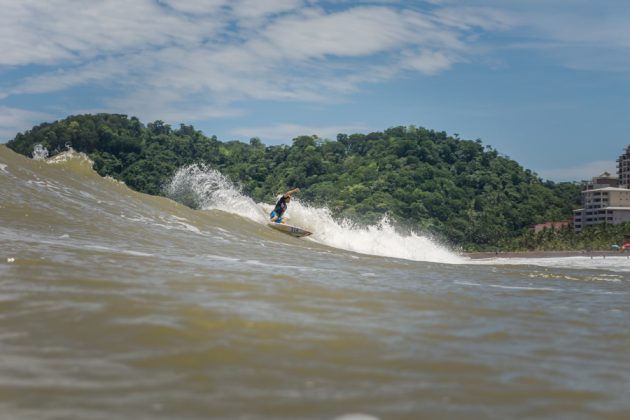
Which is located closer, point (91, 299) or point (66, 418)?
point (66, 418)

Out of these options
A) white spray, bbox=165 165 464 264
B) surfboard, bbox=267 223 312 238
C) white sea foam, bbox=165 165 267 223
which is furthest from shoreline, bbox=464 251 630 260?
surfboard, bbox=267 223 312 238

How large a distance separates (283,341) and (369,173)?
4838 inches

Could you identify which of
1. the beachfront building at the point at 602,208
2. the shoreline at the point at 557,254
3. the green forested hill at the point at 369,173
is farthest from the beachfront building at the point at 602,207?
the shoreline at the point at 557,254

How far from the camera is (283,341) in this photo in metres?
5.41

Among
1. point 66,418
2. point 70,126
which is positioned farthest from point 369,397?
point 70,126

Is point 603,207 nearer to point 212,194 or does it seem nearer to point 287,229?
point 212,194

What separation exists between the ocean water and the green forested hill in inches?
3615

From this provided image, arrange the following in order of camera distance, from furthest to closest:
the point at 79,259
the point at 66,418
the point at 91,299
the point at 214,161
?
the point at 214,161, the point at 79,259, the point at 91,299, the point at 66,418

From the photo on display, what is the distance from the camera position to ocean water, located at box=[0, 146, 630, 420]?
4020 mm

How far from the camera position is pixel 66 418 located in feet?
11.8

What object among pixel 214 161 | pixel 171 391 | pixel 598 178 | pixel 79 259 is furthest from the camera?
pixel 598 178

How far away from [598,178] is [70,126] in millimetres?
105256

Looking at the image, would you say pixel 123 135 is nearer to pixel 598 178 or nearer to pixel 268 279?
pixel 598 178

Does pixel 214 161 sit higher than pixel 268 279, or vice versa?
pixel 214 161
